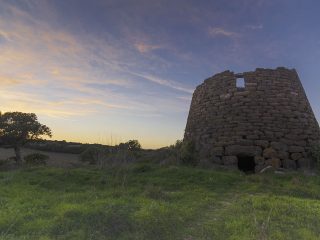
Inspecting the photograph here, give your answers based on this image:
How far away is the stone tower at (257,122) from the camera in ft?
47.0

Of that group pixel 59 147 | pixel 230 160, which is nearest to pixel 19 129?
pixel 59 147

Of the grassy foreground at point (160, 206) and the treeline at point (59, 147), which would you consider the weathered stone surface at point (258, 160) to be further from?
the treeline at point (59, 147)

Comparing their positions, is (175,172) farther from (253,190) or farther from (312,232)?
(312,232)

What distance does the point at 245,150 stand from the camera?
1430 cm

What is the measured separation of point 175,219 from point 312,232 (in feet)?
8.20

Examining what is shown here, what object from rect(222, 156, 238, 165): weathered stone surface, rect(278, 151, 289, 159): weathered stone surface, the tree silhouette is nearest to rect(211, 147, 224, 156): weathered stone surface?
rect(222, 156, 238, 165): weathered stone surface

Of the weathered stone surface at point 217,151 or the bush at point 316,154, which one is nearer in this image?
the bush at point 316,154

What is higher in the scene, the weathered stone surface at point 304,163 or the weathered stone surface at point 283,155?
the weathered stone surface at point 283,155

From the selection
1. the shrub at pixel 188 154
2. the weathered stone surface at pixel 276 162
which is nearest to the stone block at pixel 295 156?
the weathered stone surface at pixel 276 162

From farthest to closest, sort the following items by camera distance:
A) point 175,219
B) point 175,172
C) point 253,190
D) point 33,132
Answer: point 33,132 < point 175,172 < point 253,190 < point 175,219

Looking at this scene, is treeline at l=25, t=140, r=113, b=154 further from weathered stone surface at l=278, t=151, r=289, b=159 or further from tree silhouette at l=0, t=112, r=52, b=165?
weathered stone surface at l=278, t=151, r=289, b=159

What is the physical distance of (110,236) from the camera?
5.98 m

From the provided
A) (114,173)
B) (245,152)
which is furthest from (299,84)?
(114,173)

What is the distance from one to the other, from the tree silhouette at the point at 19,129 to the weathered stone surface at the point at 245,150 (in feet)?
54.1
